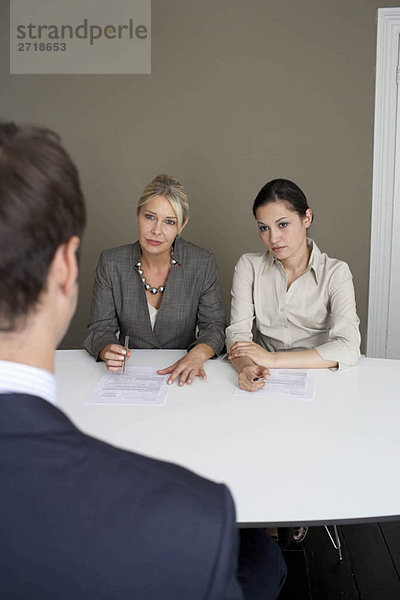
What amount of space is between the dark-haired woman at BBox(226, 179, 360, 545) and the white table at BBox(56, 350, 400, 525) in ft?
1.21

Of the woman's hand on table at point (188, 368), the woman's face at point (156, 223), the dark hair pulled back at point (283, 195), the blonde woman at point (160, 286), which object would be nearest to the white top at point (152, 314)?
the blonde woman at point (160, 286)

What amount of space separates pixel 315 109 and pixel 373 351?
1.62 metres

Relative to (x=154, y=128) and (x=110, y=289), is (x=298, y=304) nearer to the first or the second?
(x=110, y=289)

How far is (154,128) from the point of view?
11.9ft

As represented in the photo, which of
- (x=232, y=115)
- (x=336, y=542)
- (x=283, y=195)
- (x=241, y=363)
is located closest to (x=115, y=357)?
(x=241, y=363)

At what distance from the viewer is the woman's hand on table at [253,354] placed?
6.58ft

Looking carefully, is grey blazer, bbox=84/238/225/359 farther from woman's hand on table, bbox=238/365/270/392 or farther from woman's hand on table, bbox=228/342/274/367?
woman's hand on table, bbox=238/365/270/392

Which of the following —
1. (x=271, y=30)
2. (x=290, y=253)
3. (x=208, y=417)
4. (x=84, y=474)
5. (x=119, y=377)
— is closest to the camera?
(x=84, y=474)

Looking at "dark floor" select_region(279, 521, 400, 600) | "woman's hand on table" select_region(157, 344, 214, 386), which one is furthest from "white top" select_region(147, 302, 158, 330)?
"dark floor" select_region(279, 521, 400, 600)

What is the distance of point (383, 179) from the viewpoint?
3.59 m

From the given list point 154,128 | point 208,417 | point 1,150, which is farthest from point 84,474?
point 154,128

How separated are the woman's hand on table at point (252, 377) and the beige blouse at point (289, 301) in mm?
418

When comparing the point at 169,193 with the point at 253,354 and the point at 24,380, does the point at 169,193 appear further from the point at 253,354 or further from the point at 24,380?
the point at 24,380

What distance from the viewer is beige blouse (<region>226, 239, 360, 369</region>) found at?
2.29 metres
